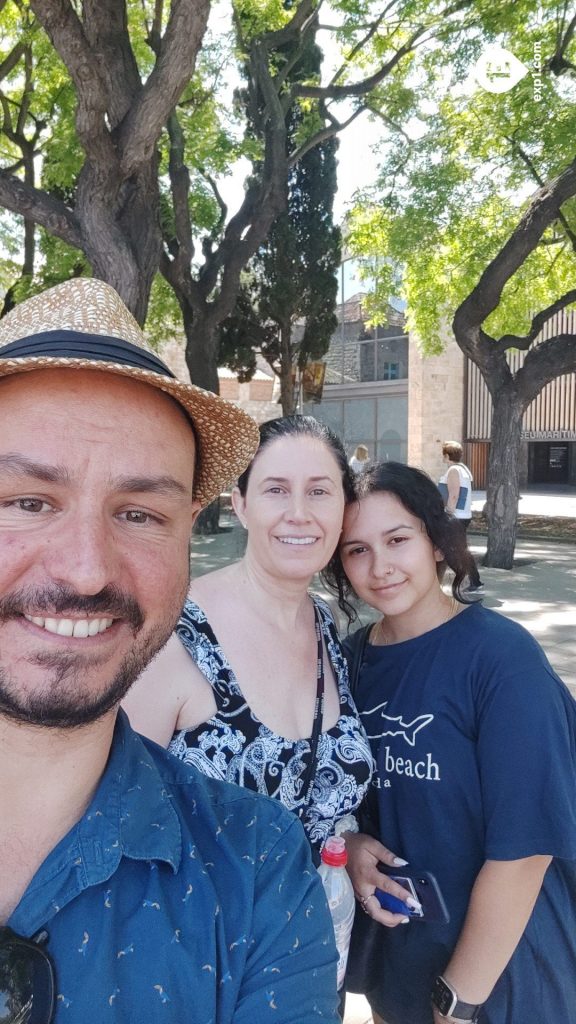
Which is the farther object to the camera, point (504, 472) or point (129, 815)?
point (504, 472)

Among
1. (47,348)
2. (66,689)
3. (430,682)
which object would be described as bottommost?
(430,682)

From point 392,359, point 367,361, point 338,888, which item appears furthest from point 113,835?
point 367,361

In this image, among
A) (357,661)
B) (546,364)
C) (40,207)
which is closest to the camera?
(357,661)

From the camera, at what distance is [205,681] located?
1690 mm

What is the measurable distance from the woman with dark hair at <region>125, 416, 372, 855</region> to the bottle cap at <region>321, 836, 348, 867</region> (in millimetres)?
98

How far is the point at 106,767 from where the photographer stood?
3.94 ft

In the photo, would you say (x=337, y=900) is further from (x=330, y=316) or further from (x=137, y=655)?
(x=330, y=316)

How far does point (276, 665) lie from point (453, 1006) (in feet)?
2.83

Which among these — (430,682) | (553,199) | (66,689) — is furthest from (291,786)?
(553,199)

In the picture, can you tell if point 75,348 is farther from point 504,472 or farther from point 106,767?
point 504,472

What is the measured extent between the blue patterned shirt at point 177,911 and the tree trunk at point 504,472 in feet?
30.6

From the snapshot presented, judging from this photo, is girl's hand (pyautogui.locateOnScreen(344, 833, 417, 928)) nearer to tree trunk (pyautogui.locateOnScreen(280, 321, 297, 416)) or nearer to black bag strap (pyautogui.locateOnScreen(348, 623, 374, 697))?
black bag strap (pyautogui.locateOnScreen(348, 623, 374, 697))

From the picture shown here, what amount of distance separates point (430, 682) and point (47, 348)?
1184 mm

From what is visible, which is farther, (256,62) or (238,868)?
(256,62)
